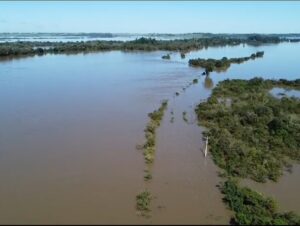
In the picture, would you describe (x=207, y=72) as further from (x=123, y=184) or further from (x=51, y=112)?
(x=123, y=184)

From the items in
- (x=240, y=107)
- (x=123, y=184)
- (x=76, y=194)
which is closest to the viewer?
(x=76, y=194)

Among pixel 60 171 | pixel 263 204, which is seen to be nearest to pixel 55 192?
pixel 60 171

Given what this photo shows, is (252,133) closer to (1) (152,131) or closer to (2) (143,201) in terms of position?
(1) (152,131)

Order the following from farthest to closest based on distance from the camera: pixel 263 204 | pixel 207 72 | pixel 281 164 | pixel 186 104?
pixel 207 72 < pixel 186 104 < pixel 281 164 < pixel 263 204

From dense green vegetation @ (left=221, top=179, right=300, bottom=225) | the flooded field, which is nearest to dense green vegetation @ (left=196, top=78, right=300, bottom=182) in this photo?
the flooded field

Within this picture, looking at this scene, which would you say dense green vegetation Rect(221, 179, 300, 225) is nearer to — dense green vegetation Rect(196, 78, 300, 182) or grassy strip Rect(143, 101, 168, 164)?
dense green vegetation Rect(196, 78, 300, 182)

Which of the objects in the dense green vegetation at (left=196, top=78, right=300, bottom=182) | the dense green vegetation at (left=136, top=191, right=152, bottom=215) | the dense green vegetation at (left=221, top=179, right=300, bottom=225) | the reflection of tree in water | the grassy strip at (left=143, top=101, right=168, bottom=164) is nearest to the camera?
the dense green vegetation at (left=221, top=179, right=300, bottom=225)

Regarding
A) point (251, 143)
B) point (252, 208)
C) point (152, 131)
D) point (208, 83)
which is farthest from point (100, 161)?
point (208, 83)

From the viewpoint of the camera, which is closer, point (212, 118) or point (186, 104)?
point (212, 118)
